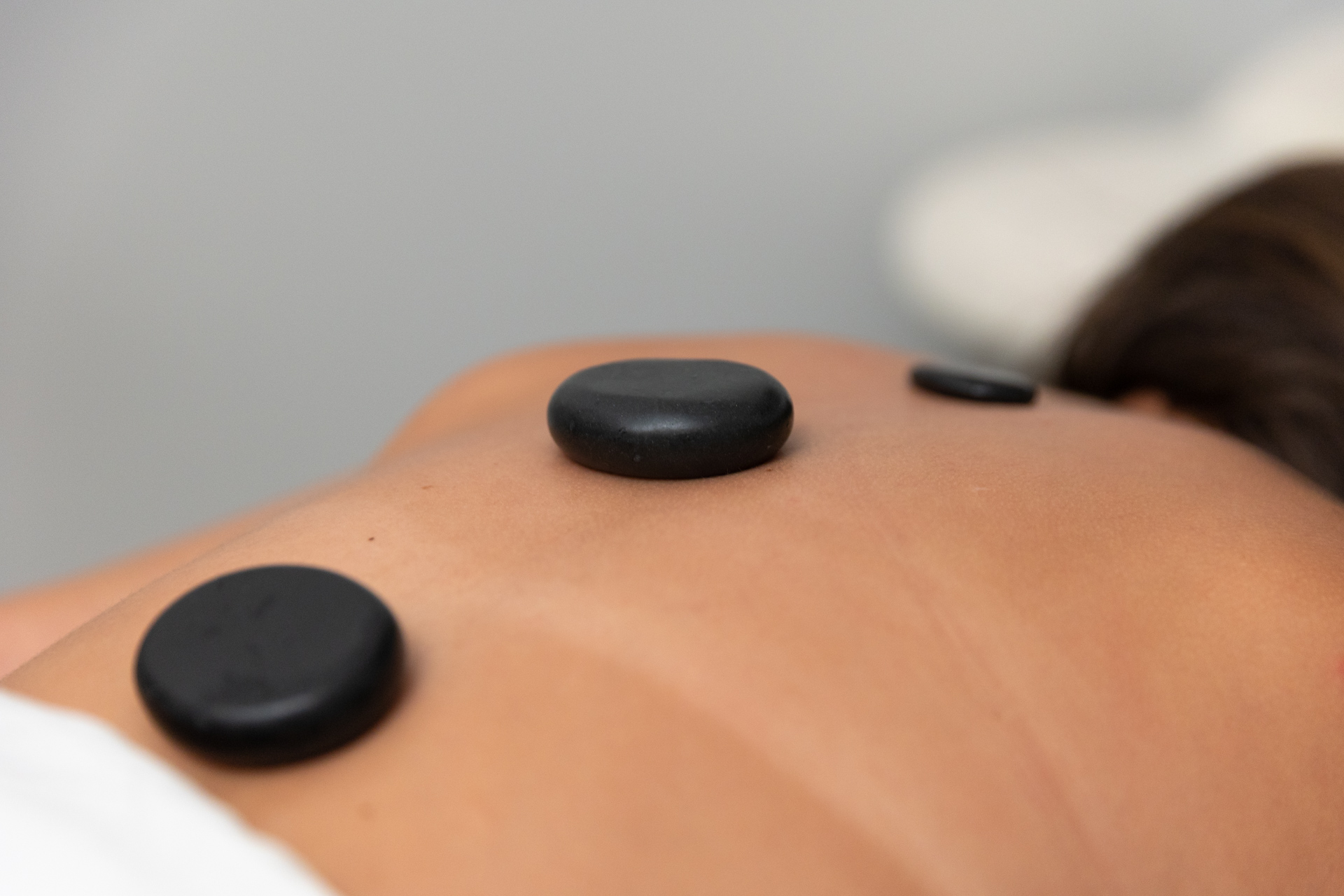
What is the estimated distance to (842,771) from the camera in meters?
0.37

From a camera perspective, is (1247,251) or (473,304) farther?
(473,304)

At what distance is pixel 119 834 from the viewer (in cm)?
34

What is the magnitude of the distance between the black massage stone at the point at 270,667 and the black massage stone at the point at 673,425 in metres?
0.16

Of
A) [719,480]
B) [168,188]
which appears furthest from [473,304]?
[719,480]

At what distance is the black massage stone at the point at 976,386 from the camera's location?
0.77m

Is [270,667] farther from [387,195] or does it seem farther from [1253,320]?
[387,195]

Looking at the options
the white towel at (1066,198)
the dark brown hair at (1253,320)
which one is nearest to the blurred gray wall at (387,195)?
the white towel at (1066,198)

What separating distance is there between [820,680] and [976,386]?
44 cm

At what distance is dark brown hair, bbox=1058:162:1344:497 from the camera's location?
3.09ft

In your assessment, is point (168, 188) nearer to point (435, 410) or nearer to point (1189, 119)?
point (435, 410)

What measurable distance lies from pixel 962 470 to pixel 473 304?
5.20 ft

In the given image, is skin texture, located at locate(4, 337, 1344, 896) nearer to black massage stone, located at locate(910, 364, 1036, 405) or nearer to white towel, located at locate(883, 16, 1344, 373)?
black massage stone, located at locate(910, 364, 1036, 405)

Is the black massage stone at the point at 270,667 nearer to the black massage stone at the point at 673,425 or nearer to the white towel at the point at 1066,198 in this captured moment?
the black massage stone at the point at 673,425

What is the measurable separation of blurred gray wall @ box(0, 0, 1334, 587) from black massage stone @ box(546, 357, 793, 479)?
4.74 feet
